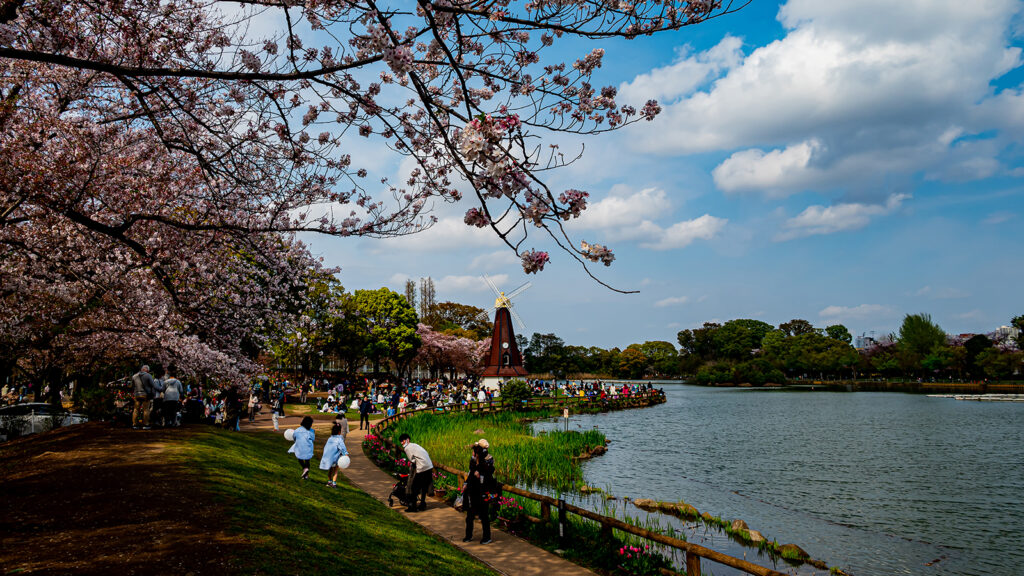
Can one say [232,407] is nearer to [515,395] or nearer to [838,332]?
[515,395]

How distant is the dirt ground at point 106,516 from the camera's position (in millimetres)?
6215

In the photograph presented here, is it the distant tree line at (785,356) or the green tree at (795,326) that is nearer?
the distant tree line at (785,356)

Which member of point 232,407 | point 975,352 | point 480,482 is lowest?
point 480,482

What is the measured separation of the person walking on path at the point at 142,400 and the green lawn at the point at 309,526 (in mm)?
2486

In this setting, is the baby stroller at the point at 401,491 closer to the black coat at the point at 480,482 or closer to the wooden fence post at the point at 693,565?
the black coat at the point at 480,482

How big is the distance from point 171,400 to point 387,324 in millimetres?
38216

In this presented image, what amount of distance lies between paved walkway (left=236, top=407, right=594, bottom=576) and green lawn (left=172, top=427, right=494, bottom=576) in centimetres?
42

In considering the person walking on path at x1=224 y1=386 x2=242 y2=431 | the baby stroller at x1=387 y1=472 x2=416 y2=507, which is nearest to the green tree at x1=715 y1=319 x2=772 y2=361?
the person walking on path at x1=224 y1=386 x2=242 y2=431

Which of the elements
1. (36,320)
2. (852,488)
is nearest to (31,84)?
(36,320)

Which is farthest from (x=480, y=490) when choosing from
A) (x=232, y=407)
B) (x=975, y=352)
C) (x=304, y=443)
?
(x=975, y=352)

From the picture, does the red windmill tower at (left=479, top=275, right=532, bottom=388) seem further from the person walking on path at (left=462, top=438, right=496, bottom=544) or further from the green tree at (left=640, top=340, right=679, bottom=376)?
the green tree at (left=640, top=340, right=679, bottom=376)

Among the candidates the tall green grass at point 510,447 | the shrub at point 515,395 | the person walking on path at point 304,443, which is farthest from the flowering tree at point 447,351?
the person walking on path at point 304,443

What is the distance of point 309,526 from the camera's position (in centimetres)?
894

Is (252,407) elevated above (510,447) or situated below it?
above
